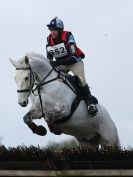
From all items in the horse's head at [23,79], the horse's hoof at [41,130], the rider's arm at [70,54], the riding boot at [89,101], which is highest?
the rider's arm at [70,54]

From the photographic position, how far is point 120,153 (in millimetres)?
11086

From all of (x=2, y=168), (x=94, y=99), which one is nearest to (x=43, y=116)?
(x=94, y=99)

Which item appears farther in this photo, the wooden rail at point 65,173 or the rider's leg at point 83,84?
the rider's leg at point 83,84

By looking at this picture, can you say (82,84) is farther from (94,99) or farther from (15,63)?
(15,63)

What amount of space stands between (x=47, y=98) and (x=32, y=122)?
1.94 feet

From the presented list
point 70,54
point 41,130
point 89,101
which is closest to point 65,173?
point 41,130

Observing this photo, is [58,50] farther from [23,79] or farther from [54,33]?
[23,79]

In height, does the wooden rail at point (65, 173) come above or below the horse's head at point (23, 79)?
below

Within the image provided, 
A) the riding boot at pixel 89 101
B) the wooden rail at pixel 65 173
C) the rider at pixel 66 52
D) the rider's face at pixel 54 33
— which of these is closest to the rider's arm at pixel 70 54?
the rider at pixel 66 52

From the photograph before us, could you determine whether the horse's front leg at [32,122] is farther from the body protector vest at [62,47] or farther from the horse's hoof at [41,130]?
the body protector vest at [62,47]

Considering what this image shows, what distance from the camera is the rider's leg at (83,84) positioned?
14.5 meters

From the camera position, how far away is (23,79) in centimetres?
1360

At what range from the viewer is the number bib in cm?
1424

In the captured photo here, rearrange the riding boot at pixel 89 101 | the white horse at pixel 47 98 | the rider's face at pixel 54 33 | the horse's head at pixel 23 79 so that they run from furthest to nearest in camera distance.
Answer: the riding boot at pixel 89 101 < the rider's face at pixel 54 33 < the white horse at pixel 47 98 < the horse's head at pixel 23 79
